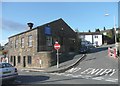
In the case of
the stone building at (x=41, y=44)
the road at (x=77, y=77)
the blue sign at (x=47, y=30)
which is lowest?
the road at (x=77, y=77)

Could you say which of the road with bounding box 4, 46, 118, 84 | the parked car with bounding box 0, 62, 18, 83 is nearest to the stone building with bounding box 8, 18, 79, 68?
the road with bounding box 4, 46, 118, 84

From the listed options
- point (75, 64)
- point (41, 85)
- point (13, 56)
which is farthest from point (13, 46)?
point (41, 85)

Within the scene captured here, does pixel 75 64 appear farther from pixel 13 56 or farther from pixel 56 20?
pixel 13 56

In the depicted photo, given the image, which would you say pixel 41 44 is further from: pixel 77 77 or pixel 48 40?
pixel 77 77

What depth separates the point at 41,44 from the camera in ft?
121

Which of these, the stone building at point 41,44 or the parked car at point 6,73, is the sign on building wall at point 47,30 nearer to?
the stone building at point 41,44

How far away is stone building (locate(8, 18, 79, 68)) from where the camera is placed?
34250 millimetres

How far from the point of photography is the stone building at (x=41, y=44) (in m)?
34.2

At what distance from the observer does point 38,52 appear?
3525 centimetres

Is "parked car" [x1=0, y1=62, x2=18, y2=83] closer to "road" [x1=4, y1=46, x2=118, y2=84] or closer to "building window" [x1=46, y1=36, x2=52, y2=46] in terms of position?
"road" [x1=4, y1=46, x2=118, y2=84]

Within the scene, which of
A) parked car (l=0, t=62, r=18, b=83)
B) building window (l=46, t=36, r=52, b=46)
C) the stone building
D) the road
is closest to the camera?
parked car (l=0, t=62, r=18, b=83)

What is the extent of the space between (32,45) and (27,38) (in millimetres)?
2268

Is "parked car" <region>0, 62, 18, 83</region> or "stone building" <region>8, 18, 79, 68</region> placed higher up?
"stone building" <region>8, 18, 79, 68</region>

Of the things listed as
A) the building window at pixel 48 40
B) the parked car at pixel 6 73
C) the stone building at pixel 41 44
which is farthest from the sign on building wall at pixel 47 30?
the parked car at pixel 6 73
